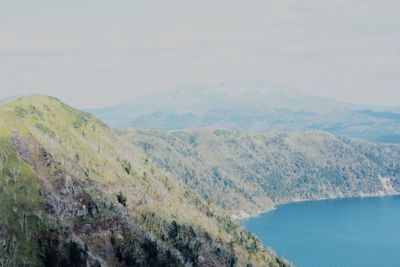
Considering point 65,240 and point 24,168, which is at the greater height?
point 24,168

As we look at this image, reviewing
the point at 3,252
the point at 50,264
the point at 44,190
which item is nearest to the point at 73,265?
the point at 50,264

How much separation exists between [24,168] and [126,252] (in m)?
44.0

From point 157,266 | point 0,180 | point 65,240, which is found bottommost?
point 157,266

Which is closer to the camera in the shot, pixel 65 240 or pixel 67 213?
pixel 65 240

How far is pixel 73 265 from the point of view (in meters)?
166

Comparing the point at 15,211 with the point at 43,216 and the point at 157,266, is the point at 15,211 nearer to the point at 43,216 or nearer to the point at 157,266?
the point at 43,216

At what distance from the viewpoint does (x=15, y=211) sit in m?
178

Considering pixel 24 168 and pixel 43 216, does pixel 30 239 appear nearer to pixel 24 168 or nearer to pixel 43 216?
pixel 43 216

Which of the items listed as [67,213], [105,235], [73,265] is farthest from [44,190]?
[73,265]

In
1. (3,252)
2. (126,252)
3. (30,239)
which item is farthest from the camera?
(126,252)

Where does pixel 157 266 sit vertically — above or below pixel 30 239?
below

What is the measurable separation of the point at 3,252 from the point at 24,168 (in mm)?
44717

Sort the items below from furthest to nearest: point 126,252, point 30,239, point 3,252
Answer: point 126,252 → point 30,239 → point 3,252

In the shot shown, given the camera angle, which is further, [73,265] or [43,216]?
[43,216]
